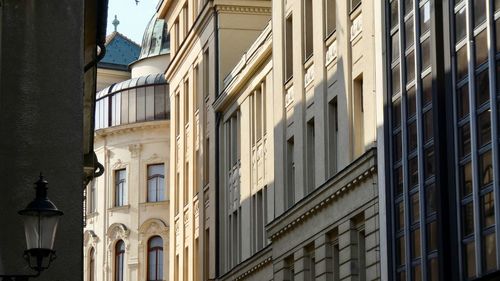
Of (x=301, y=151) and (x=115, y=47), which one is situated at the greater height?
(x=115, y=47)

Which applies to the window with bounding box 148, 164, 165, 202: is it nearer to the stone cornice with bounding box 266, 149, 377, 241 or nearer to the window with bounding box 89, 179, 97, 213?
the window with bounding box 89, 179, 97, 213

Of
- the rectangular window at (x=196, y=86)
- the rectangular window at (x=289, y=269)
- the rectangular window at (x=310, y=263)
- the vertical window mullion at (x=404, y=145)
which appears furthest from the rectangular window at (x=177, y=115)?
the vertical window mullion at (x=404, y=145)

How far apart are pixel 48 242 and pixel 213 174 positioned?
42697mm

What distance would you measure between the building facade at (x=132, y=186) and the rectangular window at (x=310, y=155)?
33945 mm

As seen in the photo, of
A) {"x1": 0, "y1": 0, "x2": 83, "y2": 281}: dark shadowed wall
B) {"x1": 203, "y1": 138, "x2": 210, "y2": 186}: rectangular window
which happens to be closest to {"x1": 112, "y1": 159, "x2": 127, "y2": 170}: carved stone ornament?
{"x1": 203, "y1": 138, "x2": 210, "y2": 186}: rectangular window

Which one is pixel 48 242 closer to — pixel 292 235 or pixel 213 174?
pixel 292 235

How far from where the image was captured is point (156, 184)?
8175 centimetres

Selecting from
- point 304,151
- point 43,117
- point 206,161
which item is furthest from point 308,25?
point 43,117

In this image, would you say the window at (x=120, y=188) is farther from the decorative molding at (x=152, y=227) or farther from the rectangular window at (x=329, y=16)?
the rectangular window at (x=329, y=16)

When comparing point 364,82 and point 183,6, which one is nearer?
point 364,82

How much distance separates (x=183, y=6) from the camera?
70125 millimetres

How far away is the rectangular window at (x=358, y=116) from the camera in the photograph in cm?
4188

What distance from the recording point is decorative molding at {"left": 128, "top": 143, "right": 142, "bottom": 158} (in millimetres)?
82062

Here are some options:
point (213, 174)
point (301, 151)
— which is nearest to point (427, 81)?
point (301, 151)
